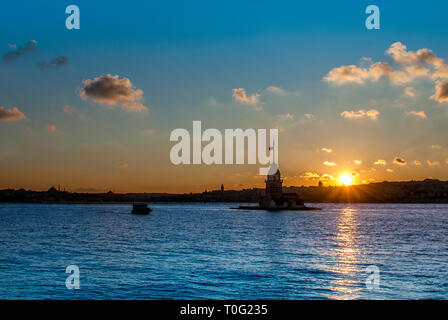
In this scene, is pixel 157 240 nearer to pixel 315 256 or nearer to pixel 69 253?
pixel 69 253

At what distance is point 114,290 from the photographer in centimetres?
2772

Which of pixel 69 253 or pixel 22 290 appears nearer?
pixel 22 290

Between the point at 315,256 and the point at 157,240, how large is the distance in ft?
87.2

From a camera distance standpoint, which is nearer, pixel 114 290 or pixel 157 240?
pixel 114 290

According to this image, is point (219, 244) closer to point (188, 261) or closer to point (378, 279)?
point (188, 261)

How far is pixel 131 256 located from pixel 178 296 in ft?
66.2

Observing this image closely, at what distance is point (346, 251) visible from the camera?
5019 cm
